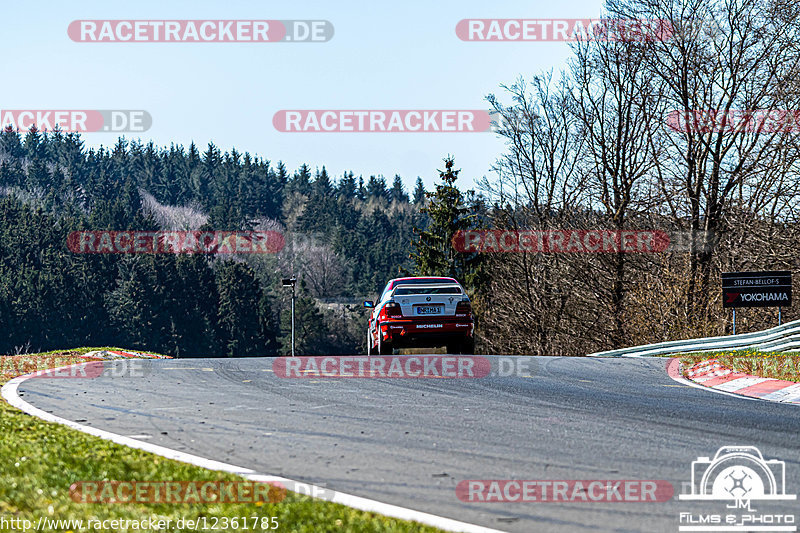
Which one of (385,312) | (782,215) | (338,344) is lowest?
(338,344)

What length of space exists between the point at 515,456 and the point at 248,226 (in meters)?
139

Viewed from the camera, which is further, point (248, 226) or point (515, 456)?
point (248, 226)

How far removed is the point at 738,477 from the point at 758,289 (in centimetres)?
1427

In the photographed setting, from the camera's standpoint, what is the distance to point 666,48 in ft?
104

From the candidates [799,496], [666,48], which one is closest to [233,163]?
[666,48]

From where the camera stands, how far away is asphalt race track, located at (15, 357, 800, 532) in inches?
222

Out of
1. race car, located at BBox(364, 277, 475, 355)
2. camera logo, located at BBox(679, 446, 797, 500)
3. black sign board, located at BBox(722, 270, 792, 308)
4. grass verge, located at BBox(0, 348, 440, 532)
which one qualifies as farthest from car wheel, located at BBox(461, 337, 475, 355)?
grass verge, located at BBox(0, 348, 440, 532)

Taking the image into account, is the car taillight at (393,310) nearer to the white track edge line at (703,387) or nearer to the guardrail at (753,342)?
the white track edge line at (703,387)

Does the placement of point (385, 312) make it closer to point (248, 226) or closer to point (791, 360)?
point (791, 360)

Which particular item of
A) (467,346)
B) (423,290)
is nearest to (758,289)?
(467,346)

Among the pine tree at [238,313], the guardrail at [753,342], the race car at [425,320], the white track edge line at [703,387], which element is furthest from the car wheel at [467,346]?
the pine tree at [238,313]

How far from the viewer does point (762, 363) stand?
1463cm

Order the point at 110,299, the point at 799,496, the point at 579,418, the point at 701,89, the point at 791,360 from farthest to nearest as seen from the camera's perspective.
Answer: the point at 110,299 < the point at 701,89 < the point at 791,360 < the point at 579,418 < the point at 799,496

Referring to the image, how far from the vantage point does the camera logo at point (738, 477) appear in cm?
569
